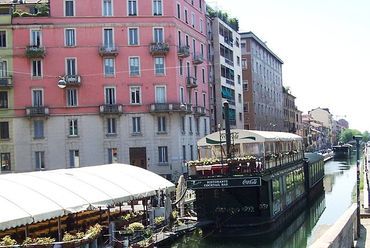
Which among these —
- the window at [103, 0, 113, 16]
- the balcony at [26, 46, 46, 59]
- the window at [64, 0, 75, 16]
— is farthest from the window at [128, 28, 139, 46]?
the balcony at [26, 46, 46, 59]

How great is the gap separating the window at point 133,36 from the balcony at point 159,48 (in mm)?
1452

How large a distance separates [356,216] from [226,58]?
1921 inches

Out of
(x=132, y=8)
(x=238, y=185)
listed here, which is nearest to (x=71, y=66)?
(x=132, y=8)

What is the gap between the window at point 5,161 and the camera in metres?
49.2

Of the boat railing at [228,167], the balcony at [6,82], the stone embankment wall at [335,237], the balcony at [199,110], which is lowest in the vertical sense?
the stone embankment wall at [335,237]

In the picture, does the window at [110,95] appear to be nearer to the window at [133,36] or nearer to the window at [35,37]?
the window at [133,36]

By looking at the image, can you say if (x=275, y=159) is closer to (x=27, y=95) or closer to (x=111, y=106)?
(x=111, y=106)

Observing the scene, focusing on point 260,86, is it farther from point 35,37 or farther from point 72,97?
point 35,37

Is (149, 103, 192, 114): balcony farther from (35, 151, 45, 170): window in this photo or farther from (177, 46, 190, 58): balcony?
(35, 151, 45, 170): window

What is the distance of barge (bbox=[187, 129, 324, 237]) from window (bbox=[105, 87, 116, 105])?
2320 cm

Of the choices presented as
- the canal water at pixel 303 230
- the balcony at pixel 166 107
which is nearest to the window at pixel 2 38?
the balcony at pixel 166 107

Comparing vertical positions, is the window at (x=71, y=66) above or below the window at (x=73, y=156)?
above

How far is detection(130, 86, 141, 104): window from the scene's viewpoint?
50969 mm

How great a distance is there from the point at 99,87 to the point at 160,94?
5.41 m
